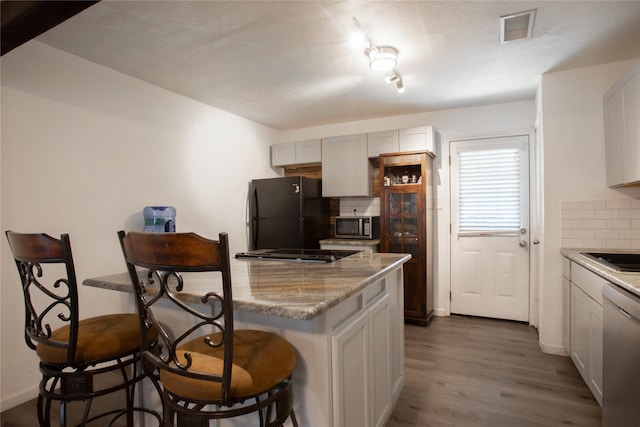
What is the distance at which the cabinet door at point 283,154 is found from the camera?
474cm

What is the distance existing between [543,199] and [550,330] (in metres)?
1.12

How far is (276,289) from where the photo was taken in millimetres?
1365

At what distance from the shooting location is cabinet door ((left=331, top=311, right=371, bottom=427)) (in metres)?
1.36

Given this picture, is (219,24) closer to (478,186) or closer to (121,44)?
(121,44)

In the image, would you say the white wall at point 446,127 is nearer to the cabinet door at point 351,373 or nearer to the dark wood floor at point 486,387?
the dark wood floor at point 486,387

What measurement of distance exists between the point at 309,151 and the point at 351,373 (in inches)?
136

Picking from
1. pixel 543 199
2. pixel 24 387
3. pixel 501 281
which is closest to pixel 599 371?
pixel 543 199

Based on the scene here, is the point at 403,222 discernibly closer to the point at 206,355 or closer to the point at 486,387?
the point at 486,387

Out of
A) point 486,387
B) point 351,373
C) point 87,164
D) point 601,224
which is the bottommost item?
point 486,387

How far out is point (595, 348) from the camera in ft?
6.89

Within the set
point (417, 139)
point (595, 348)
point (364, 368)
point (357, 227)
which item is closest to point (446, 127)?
point (417, 139)

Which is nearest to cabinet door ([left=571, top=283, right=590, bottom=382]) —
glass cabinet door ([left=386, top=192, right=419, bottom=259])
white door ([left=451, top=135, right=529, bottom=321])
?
white door ([left=451, top=135, right=529, bottom=321])

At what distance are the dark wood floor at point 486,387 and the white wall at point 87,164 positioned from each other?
932mm

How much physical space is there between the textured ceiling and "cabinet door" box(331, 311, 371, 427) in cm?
179
